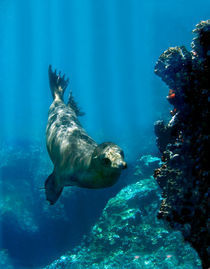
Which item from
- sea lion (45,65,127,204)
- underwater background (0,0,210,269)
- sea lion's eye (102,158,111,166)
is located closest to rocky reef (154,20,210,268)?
underwater background (0,0,210,269)

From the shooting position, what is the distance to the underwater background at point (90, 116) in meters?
11.1

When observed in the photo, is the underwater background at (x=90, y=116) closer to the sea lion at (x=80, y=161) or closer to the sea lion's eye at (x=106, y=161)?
the sea lion at (x=80, y=161)

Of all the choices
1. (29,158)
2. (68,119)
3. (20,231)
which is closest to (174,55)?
(68,119)

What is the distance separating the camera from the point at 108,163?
2250 millimetres

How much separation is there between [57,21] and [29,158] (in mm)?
67624

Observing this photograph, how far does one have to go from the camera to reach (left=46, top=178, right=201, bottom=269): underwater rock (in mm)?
9070

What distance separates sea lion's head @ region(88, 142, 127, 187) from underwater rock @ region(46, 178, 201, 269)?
750cm

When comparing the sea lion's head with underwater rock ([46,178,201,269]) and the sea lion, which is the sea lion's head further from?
underwater rock ([46,178,201,269])

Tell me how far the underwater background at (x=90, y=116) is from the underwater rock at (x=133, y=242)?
0.15 feet

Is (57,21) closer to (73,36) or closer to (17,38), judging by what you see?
(73,36)

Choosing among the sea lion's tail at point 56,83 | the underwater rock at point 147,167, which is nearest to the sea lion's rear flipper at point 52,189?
the sea lion's tail at point 56,83

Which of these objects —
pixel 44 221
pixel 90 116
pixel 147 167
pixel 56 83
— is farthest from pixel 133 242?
pixel 90 116

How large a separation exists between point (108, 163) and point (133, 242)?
9436mm

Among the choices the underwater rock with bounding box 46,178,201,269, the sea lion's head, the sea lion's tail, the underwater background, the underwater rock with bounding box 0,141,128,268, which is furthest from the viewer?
the underwater rock with bounding box 0,141,128,268
